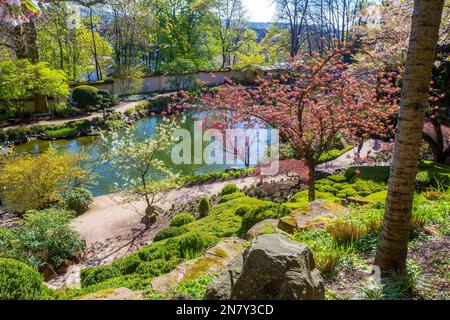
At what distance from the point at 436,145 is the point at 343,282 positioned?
10721 millimetres

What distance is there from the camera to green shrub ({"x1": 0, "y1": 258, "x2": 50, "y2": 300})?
3.45m

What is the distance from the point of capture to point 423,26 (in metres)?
2.82

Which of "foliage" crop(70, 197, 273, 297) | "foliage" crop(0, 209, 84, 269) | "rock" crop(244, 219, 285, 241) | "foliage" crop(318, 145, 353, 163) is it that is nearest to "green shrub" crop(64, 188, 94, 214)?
"foliage" crop(0, 209, 84, 269)

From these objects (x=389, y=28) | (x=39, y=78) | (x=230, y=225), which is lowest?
(x=230, y=225)

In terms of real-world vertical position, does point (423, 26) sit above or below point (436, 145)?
above

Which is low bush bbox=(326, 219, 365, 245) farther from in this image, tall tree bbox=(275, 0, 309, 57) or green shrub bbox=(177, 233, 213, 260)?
tall tree bbox=(275, 0, 309, 57)

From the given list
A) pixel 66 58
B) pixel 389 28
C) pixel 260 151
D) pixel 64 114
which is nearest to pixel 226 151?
pixel 260 151

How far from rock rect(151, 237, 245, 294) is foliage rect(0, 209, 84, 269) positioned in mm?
3774

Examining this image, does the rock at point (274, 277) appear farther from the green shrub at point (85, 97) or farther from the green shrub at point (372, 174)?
the green shrub at point (85, 97)

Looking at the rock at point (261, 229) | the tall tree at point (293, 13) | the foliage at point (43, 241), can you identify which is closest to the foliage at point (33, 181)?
the foliage at point (43, 241)

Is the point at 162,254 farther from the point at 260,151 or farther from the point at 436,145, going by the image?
the point at 260,151

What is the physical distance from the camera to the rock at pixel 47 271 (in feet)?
23.1

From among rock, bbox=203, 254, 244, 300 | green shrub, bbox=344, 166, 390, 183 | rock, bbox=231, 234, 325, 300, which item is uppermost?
rock, bbox=231, 234, 325, 300

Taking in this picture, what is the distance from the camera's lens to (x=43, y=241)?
7125 millimetres
